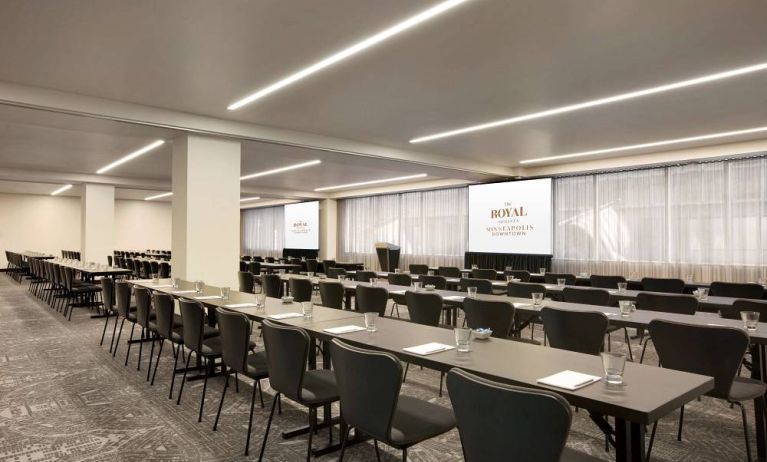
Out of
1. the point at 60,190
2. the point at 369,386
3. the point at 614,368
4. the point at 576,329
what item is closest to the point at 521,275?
the point at 576,329

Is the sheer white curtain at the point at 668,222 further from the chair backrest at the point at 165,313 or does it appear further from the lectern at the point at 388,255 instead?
the chair backrest at the point at 165,313

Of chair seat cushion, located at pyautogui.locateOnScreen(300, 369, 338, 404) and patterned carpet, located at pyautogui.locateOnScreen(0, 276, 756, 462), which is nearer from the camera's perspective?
chair seat cushion, located at pyautogui.locateOnScreen(300, 369, 338, 404)

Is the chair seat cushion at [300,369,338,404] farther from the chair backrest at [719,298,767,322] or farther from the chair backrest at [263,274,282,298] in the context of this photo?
the chair backrest at [263,274,282,298]

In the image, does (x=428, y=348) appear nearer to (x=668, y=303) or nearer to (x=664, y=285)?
(x=668, y=303)

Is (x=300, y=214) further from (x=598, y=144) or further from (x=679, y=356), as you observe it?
(x=679, y=356)

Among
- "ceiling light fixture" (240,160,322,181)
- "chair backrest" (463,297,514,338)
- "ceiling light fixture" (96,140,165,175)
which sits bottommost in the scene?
"chair backrest" (463,297,514,338)

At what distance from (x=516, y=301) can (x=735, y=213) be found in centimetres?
689

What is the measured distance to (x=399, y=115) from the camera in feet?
22.7

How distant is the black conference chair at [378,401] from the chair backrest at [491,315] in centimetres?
160

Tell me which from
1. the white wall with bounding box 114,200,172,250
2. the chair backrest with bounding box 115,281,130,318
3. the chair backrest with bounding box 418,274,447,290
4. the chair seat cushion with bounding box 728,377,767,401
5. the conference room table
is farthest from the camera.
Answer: the white wall with bounding box 114,200,172,250

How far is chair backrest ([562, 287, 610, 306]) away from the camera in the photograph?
4680 millimetres

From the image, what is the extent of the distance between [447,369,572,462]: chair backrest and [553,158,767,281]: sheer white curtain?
30.6 feet

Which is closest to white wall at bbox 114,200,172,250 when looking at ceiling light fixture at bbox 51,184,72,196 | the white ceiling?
ceiling light fixture at bbox 51,184,72,196

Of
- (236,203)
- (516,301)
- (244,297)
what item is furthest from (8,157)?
(516,301)
